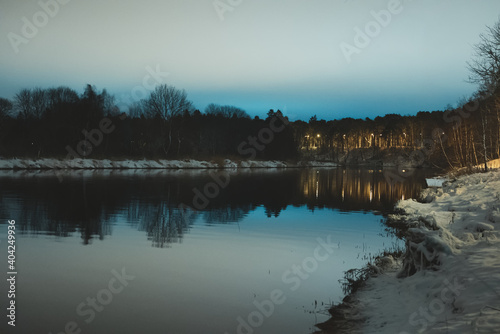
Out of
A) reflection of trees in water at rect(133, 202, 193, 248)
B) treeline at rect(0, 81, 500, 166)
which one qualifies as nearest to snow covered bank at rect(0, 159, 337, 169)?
treeline at rect(0, 81, 500, 166)

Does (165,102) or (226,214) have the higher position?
(165,102)

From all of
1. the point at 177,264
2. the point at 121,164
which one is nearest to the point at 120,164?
the point at 121,164

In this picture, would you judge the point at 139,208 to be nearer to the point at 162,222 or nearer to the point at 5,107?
the point at 162,222

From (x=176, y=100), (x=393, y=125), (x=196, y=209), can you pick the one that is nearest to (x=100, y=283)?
(x=196, y=209)

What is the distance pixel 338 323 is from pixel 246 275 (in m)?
3.49

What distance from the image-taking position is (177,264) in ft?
36.9

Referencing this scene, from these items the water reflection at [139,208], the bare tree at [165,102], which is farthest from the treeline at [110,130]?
the water reflection at [139,208]

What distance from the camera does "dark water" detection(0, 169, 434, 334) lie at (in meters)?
7.60

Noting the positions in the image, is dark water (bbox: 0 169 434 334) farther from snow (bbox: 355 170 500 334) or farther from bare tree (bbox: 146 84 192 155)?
bare tree (bbox: 146 84 192 155)

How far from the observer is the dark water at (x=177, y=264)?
760 centimetres

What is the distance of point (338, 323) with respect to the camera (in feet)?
24.5

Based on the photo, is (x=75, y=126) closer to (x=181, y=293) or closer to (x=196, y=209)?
(x=196, y=209)

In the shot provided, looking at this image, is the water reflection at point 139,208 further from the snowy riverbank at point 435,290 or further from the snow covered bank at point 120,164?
the snow covered bank at point 120,164

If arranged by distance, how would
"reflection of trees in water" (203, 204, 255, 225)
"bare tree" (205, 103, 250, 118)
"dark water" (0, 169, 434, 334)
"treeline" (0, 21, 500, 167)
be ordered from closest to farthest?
"dark water" (0, 169, 434, 334), "reflection of trees in water" (203, 204, 255, 225), "treeline" (0, 21, 500, 167), "bare tree" (205, 103, 250, 118)
